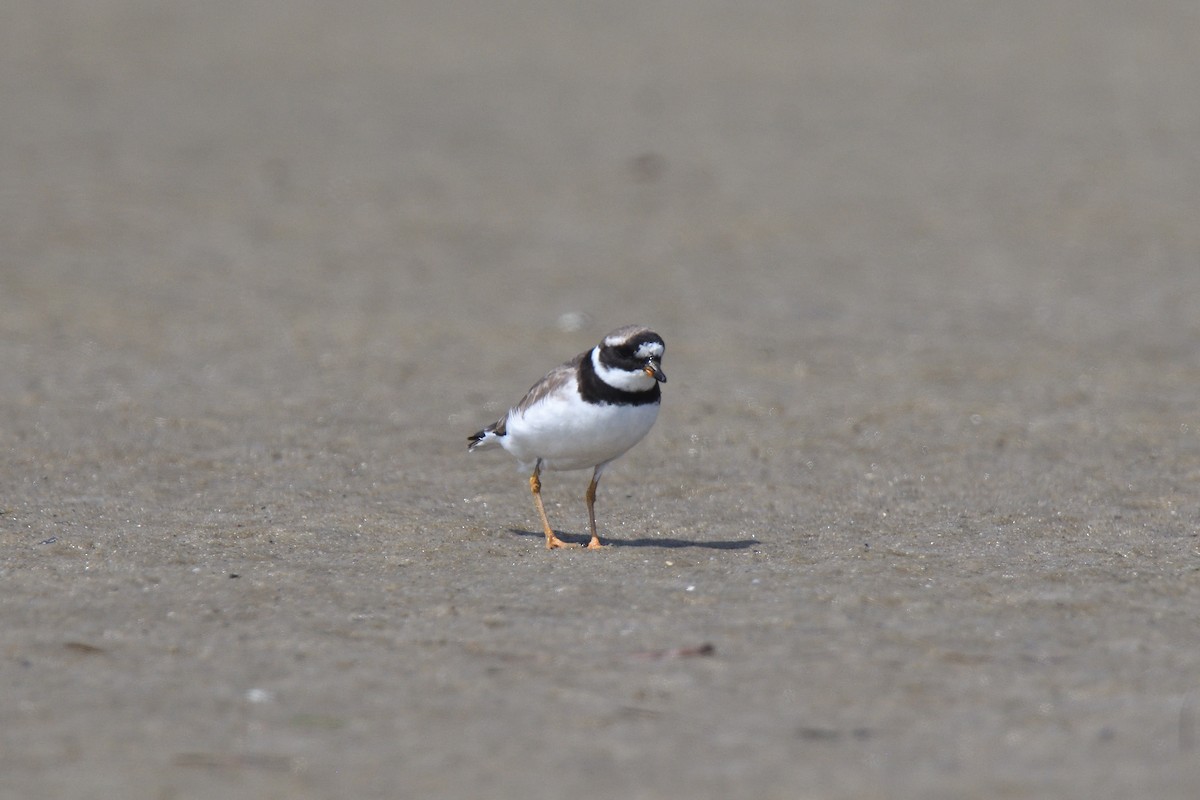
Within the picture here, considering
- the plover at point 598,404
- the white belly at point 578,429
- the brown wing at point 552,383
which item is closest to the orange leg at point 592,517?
the plover at point 598,404

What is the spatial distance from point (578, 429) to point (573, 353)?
4.54 meters

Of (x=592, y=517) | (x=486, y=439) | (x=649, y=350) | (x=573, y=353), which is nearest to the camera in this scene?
(x=649, y=350)

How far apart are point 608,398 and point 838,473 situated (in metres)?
2.13

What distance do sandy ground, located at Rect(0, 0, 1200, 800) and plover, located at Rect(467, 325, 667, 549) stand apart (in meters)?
0.50

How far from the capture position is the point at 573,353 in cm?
1125

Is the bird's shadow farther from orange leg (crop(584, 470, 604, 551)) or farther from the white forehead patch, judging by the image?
the white forehead patch

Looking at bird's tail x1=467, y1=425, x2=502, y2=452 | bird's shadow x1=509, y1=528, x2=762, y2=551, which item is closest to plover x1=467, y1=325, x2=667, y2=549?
bird's shadow x1=509, y1=528, x2=762, y2=551

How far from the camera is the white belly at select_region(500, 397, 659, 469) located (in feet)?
22.0

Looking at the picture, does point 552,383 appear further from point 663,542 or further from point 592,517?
point 663,542

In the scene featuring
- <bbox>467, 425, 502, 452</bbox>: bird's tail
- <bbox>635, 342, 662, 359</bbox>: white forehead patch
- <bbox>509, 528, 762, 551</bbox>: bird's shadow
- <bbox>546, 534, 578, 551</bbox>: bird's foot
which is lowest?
<bbox>509, 528, 762, 551</bbox>: bird's shadow

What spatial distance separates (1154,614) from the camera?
18.2ft

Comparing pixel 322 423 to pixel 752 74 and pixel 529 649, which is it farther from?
pixel 752 74

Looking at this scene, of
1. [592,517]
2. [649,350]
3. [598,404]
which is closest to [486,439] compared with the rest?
[592,517]

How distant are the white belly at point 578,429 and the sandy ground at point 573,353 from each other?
46cm
